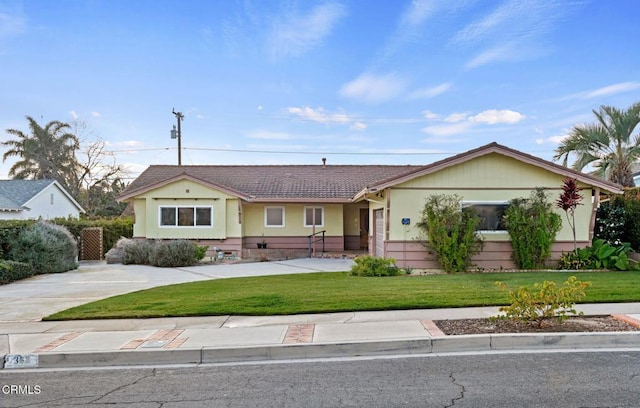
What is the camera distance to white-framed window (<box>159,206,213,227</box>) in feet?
68.5

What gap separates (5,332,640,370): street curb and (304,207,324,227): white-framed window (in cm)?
1705

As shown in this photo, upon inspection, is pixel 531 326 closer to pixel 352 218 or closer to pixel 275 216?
pixel 275 216

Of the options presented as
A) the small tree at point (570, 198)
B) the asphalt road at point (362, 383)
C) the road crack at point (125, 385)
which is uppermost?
the small tree at point (570, 198)

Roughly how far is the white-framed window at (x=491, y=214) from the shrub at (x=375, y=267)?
3232 mm

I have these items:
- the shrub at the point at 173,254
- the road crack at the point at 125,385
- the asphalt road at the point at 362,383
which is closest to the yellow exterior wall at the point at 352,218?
the shrub at the point at 173,254

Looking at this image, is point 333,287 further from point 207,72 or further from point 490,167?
point 207,72

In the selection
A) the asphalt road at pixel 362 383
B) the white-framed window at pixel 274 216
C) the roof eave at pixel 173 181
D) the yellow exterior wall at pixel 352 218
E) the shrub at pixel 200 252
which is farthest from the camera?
Result: the yellow exterior wall at pixel 352 218

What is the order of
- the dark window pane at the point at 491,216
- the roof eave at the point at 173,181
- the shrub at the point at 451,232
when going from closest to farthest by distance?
1. the shrub at the point at 451,232
2. the dark window pane at the point at 491,216
3. the roof eave at the point at 173,181

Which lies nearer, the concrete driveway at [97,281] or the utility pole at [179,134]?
the concrete driveway at [97,281]

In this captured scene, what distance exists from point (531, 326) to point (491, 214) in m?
8.36

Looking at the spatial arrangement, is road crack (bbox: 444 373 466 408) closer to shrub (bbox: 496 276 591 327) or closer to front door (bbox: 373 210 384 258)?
shrub (bbox: 496 276 591 327)

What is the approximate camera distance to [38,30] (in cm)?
1445

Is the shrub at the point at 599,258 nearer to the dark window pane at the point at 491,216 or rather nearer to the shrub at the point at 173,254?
the dark window pane at the point at 491,216

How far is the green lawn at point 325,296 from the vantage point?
326 inches
